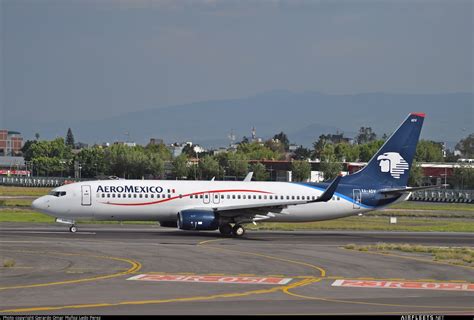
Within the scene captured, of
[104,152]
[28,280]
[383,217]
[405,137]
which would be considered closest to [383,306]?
[28,280]

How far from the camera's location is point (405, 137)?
5891 cm

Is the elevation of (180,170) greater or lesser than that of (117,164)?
lesser

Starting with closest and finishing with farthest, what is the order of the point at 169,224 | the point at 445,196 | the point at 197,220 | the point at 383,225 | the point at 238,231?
the point at 197,220
the point at 238,231
the point at 169,224
the point at 383,225
the point at 445,196

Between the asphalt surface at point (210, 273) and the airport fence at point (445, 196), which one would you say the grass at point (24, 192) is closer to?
the airport fence at point (445, 196)

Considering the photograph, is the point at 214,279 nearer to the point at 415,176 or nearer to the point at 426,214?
the point at 426,214

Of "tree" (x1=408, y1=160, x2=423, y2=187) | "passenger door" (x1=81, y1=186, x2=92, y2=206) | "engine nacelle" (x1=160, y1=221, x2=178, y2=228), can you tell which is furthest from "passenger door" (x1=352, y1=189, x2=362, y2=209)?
"tree" (x1=408, y1=160, x2=423, y2=187)

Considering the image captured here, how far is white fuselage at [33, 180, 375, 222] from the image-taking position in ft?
172

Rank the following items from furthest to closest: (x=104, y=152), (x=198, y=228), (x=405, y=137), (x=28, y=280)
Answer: (x=104, y=152)
(x=405, y=137)
(x=198, y=228)
(x=28, y=280)

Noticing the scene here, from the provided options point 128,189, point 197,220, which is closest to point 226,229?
point 197,220

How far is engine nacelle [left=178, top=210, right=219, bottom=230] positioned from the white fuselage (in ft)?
4.01

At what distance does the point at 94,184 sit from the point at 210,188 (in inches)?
283

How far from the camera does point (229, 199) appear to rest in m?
54.6

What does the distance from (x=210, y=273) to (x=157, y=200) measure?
2036cm

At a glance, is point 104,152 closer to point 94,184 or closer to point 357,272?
point 94,184
